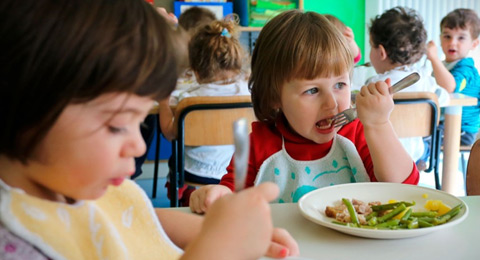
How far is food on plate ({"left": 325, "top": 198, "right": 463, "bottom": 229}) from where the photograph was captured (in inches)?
30.3

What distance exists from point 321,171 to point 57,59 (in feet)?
2.75

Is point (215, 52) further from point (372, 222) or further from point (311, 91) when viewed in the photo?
point (372, 222)

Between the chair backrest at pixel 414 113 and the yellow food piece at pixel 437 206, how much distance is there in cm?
109

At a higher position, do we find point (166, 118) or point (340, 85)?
point (340, 85)

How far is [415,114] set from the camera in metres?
1.95

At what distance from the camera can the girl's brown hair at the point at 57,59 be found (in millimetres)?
448

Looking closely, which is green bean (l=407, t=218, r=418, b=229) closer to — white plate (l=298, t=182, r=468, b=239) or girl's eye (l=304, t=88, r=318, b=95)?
white plate (l=298, t=182, r=468, b=239)

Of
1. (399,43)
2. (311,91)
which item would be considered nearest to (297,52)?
(311,91)

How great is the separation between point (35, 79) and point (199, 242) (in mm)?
215

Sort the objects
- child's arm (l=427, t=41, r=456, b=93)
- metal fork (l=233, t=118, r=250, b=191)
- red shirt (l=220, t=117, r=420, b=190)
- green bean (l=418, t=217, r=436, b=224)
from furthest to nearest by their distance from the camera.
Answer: child's arm (l=427, t=41, r=456, b=93)
red shirt (l=220, t=117, r=420, b=190)
green bean (l=418, t=217, r=436, b=224)
metal fork (l=233, t=118, r=250, b=191)

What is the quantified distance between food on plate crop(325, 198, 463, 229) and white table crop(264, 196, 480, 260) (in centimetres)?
2

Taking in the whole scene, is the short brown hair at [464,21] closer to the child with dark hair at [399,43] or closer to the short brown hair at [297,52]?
the child with dark hair at [399,43]

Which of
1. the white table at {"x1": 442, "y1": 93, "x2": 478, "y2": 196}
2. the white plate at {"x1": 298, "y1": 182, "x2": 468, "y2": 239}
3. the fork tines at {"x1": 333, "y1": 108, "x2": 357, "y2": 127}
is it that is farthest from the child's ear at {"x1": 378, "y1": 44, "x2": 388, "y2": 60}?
the white plate at {"x1": 298, "y1": 182, "x2": 468, "y2": 239}

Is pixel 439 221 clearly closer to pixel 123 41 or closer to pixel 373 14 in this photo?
pixel 123 41
